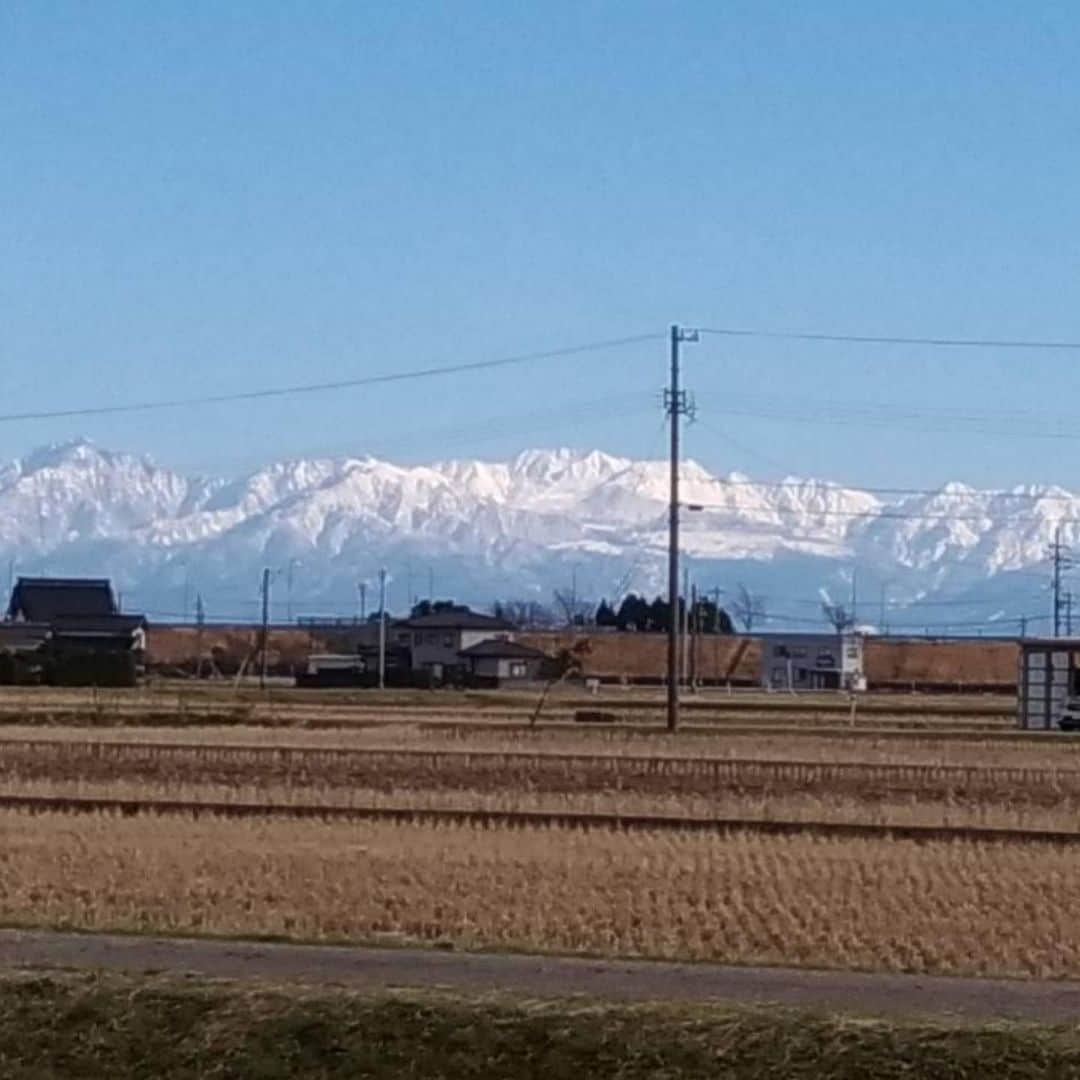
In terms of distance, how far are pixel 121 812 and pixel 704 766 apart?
42.7 ft

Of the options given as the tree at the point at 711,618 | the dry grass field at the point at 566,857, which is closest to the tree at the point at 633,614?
the tree at the point at 711,618

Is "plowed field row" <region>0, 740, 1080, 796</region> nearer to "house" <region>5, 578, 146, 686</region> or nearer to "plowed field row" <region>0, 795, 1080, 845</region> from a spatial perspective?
"plowed field row" <region>0, 795, 1080, 845</region>

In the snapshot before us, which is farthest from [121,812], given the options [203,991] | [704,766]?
[203,991]

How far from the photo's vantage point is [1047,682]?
219ft

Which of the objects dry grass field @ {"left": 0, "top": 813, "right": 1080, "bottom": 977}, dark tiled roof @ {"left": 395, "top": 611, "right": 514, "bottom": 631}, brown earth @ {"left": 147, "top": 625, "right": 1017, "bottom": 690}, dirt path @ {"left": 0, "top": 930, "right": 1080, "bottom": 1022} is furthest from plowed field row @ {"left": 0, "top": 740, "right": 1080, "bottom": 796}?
dark tiled roof @ {"left": 395, "top": 611, "right": 514, "bottom": 631}

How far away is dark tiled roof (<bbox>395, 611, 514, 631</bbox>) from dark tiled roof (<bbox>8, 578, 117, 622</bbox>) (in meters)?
17.2

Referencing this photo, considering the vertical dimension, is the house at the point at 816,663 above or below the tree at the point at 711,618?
below

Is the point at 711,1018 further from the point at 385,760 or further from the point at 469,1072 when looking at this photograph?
the point at 385,760

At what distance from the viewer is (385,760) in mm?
41656

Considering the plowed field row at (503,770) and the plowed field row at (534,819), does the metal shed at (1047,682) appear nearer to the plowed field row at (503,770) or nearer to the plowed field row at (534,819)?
the plowed field row at (503,770)

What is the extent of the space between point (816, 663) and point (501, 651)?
1751 centimetres

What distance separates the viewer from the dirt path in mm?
14617

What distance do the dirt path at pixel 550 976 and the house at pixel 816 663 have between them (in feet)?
366

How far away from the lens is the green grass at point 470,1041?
40.8 ft
